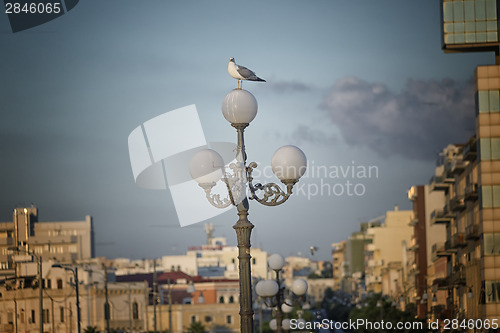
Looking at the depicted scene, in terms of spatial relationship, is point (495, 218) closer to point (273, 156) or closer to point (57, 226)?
point (273, 156)

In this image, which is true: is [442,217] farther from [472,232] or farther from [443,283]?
[472,232]

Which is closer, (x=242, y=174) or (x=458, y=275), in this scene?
(x=242, y=174)

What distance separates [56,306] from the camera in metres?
90.4

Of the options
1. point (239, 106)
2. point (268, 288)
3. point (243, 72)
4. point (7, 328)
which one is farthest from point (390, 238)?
point (239, 106)

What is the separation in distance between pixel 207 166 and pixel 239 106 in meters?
0.96

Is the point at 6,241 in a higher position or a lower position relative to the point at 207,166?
lower

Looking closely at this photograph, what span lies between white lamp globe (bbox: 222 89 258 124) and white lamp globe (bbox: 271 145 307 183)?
72cm

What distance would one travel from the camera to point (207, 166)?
15.4 m

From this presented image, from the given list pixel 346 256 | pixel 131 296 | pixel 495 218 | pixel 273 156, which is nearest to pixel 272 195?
pixel 273 156

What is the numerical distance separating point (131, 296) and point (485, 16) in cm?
5857

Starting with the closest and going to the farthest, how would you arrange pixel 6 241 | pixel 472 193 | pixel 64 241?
1. pixel 6 241
2. pixel 472 193
3. pixel 64 241

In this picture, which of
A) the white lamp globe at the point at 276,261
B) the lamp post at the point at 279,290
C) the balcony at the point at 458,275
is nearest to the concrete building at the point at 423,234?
the balcony at the point at 458,275

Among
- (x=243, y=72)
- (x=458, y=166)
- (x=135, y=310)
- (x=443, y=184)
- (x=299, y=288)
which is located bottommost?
(x=135, y=310)

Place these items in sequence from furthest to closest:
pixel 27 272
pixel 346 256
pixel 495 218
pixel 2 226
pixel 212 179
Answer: pixel 346 256 → pixel 27 272 → pixel 2 226 → pixel 495 218 → pixel 212 179
